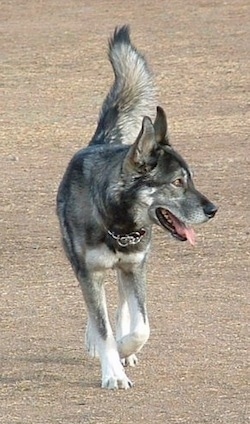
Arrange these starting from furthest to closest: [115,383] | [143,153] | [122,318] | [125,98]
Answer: [125,98]
[122,318]
[115,383]
[143,153]

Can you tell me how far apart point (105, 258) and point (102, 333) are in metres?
0.38

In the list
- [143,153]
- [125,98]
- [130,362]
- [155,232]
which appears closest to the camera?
[143,153]

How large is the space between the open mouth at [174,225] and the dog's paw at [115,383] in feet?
2.51

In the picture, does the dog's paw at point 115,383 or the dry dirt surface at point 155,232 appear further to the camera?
the dog's paw at point 115,383

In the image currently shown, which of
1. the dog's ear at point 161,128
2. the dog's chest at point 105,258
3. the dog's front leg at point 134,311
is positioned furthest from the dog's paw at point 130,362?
the dog's ear at point 161,128

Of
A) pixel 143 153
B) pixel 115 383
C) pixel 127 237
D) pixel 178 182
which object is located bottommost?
pixel 115 383

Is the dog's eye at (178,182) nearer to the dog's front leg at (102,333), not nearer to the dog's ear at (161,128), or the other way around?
the dog's ear at (161,128)

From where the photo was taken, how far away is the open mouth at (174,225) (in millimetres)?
7348

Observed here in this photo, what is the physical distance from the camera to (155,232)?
36.7 feet

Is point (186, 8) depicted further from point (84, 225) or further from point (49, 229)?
point (84, 225)

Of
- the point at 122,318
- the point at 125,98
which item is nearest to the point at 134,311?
the point at 122,318

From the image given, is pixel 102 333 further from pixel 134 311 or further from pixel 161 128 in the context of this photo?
pixel 161 128

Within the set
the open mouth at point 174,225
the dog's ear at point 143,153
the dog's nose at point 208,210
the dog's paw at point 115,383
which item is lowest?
the dog's paw at point 115,383

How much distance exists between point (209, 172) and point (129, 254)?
5923 millimetres
